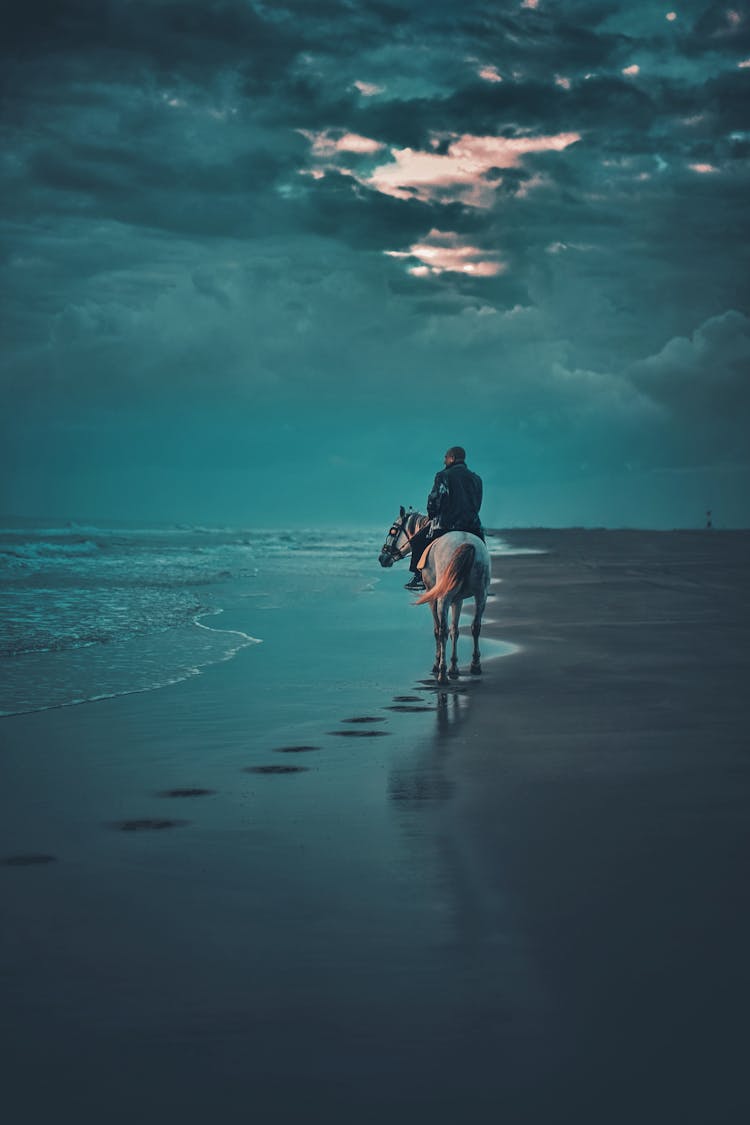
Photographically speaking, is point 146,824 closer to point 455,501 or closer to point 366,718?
point 366,718

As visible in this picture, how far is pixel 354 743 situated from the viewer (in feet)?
32.1

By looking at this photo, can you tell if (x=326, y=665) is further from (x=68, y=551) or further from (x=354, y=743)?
(x=68, y=551)

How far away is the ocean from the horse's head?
60.6 inches

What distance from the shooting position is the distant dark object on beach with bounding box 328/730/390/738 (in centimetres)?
1016

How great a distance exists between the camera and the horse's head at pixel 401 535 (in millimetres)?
16297

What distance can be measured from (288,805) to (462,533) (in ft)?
24.9

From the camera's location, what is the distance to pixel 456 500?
48.7 ft

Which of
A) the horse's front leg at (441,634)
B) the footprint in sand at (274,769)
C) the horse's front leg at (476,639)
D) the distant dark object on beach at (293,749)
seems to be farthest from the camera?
the horse's front leg at (476,639)

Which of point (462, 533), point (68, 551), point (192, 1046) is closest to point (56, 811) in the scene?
point (192, 1046)

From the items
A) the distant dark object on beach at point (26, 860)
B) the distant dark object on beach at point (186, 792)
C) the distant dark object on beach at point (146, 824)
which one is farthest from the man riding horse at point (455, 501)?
the distant dark object on beach at point (26, 860)

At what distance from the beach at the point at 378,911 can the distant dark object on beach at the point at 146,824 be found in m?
0.03

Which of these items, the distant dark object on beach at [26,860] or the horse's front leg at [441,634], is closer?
the distant dark object on beach at [26,860]

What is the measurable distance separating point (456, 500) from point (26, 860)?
31.1 feet

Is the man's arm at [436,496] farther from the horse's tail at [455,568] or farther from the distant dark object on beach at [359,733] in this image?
the distant dark object on beach at [359,733]
